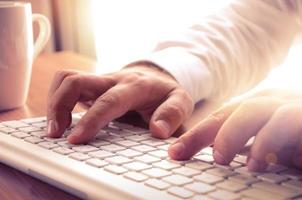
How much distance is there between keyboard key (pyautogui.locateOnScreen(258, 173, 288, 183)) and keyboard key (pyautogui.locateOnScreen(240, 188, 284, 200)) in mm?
28

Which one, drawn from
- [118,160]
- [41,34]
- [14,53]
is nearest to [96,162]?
[118,160]

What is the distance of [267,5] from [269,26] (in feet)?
0.12

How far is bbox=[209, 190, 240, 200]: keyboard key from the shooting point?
0.39 m

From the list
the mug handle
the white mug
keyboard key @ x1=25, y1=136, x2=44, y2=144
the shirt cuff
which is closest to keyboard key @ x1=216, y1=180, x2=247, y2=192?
keyboard key @ x1=25, y1=136, x2=44, y2=144

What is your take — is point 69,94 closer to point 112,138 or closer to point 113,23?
point 112,138

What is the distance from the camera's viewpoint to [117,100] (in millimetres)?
637

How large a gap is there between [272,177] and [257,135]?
6 centimetres

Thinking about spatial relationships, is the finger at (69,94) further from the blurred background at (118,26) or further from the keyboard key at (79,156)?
the blurred background at (118,26)

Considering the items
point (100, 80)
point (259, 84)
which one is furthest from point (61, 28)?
point (100, 80)

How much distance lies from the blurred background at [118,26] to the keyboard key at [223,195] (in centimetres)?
69

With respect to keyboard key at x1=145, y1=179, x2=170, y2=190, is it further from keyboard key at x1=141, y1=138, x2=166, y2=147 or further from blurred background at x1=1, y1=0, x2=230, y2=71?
blurred background at x1=1, y1=0, x2=230, y2=71

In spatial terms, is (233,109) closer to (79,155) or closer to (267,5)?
(79,155)

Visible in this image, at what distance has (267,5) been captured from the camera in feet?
3.04

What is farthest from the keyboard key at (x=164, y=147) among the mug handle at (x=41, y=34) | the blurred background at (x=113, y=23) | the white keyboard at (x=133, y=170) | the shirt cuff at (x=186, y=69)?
the blurred background at (x=113, y=23)
